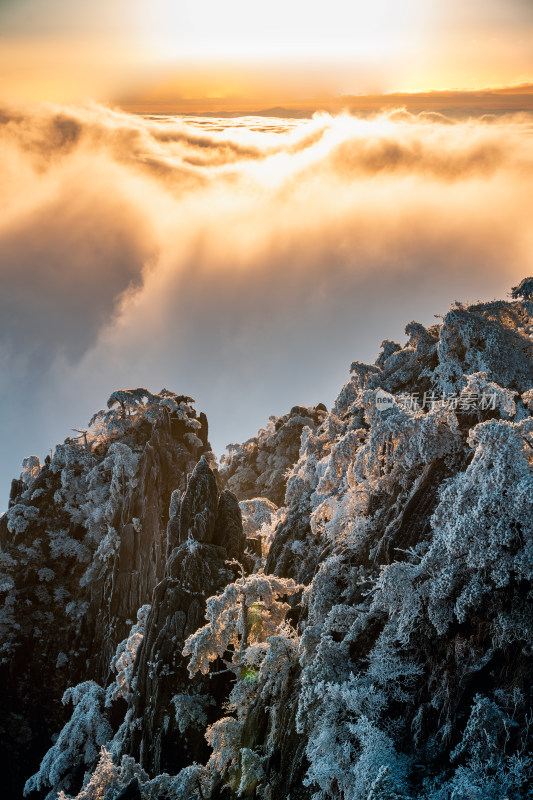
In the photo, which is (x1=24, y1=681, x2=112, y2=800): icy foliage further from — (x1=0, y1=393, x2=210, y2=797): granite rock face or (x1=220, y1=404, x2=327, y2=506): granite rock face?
(x1=220, y1=404, x2=327, y2=506): granite rock face

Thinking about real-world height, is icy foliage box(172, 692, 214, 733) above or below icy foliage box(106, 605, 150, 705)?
below

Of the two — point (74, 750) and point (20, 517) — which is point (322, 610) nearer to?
point (74, 750)

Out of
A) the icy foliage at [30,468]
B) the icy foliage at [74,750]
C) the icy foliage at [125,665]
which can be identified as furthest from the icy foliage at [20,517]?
the icy foliage at [74,750]

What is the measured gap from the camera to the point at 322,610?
20.0 meters

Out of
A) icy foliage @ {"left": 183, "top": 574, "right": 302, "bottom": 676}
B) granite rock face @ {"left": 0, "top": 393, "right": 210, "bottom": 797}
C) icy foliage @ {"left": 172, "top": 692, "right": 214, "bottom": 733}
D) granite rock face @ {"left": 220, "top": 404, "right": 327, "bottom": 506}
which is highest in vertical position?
granite rock face @ {"left": 220, "top": 404, "right": 327, "bottom": 506}

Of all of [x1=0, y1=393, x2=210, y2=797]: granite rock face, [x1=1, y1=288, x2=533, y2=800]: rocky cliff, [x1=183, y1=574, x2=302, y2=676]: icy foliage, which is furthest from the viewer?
[x1=0, y1=393, x2=210, y2=797]: granite rock face

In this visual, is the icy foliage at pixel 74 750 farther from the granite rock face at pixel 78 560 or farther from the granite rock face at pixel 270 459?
the granite rock face at pixel 270 459

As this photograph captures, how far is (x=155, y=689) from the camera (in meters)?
29.8

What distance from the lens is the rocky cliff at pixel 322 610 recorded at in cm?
1404

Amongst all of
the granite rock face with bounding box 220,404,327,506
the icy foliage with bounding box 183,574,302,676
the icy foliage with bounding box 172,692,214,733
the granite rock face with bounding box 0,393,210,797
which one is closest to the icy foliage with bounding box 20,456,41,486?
the granite rock face with bounding box 0,393,210,797

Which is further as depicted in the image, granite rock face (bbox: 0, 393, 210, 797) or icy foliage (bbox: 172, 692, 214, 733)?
granite rock face (bbox: 0, 393, 210, 797)

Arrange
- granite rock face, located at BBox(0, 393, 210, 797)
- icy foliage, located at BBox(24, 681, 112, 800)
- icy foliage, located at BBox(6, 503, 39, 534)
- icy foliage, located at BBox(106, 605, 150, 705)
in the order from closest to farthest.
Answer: icy foliage, located at BBox(106, 605, 150, 705) < icy foliage, located at BBox(24, 681, 112, 800) < granite rock face, located at BBox(0, 393, 210, 797) < icy foliage, located at BBox(6, 503, 39, 534)

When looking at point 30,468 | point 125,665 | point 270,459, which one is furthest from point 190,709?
point 30,468

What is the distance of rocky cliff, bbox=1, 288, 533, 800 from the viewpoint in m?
14.0
